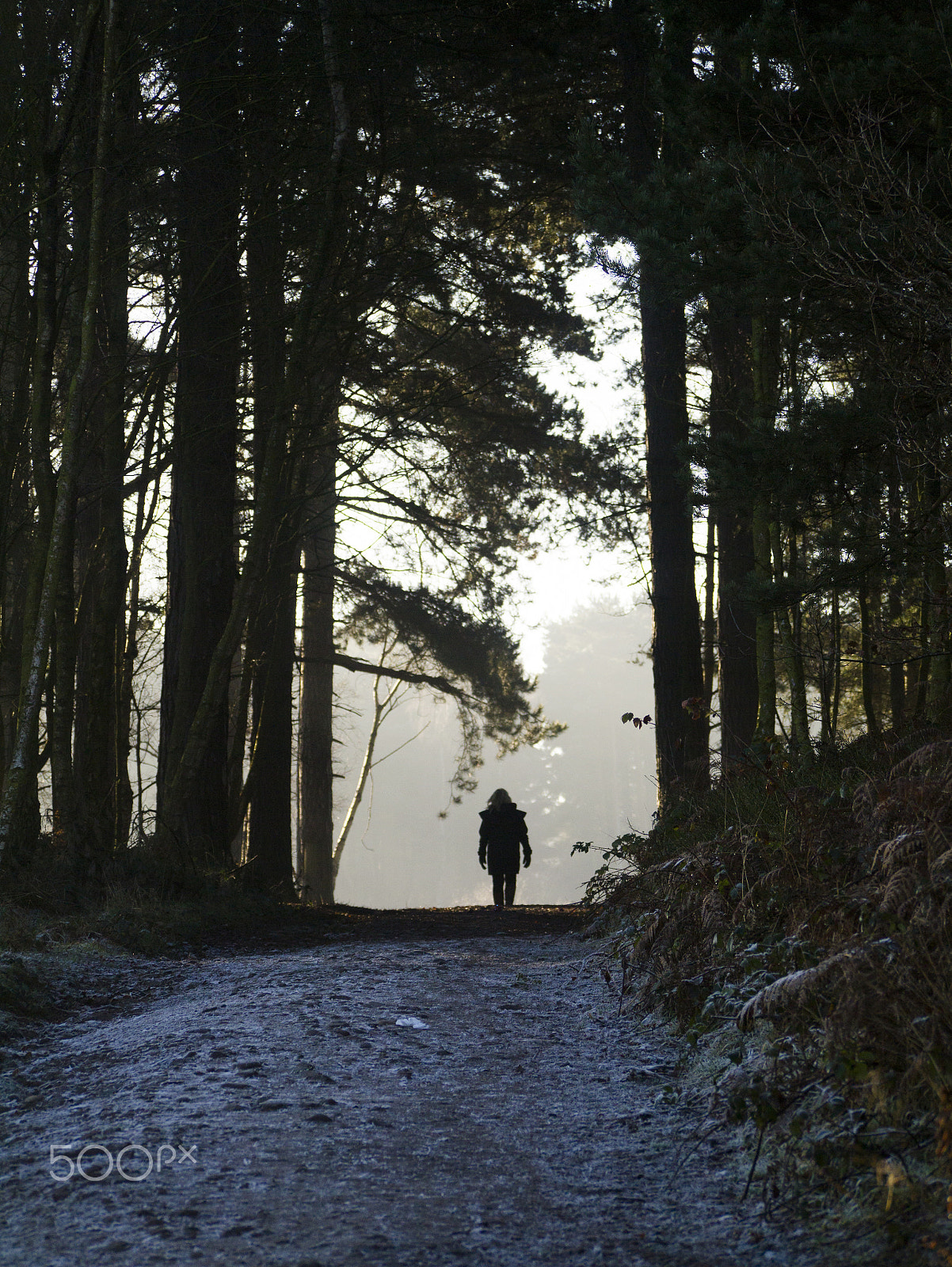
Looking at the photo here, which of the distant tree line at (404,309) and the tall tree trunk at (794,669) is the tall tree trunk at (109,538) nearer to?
the distant tree line at (404,309)

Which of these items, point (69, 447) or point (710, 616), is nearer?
point (69, 447)

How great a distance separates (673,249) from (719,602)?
6.82 metres

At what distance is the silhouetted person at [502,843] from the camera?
40.4 ft

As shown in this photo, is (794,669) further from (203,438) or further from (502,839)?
(502,839)

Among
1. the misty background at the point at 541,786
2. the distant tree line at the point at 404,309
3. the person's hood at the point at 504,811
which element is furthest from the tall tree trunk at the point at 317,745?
the misty background at the point at 541,786

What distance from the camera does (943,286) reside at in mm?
5188

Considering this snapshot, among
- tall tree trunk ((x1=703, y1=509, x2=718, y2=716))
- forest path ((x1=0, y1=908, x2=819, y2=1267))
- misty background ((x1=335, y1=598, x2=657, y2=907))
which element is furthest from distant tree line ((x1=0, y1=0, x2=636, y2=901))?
misty background ((x1=335, y1=598, x2=657, y2=907))

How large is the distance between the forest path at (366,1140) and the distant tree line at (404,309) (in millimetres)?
2791

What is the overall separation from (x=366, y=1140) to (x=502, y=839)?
31.2ft

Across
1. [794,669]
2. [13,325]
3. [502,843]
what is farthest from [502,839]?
[13,325]

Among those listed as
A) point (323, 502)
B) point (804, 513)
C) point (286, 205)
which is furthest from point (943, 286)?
point (323, 502)

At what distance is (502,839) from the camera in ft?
40.5

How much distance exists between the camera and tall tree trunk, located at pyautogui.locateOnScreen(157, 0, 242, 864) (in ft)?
26.9

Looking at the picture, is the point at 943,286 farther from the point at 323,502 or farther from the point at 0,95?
the point at 323,502
